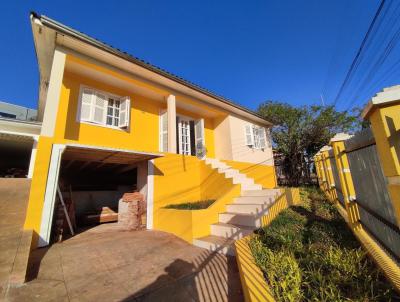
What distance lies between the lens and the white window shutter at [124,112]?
7.33 metres

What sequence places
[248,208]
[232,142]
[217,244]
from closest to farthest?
[217,244] < [248,208] < [232,142]

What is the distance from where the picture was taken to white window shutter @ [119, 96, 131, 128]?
7.33m

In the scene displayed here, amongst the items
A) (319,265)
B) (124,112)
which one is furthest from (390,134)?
(124,112)

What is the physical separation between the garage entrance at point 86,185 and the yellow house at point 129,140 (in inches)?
1.6

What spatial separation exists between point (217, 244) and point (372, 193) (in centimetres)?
318

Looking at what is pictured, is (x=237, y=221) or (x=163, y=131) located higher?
(x=163, y=131)

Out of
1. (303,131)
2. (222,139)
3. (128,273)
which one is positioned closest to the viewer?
(128,273)

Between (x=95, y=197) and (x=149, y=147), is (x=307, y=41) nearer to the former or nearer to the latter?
(x=149, y=147)

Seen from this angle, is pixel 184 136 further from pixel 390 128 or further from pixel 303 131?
pixel 303 131

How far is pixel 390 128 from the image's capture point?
1562mm

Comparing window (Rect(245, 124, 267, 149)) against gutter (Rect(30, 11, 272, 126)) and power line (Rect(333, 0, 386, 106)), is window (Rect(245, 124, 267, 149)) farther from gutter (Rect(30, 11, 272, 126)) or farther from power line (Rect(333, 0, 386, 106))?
power line (Rect(333, 0, 386, 106))

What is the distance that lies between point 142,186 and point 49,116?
357 centimetres

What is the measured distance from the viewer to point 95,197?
377 inches

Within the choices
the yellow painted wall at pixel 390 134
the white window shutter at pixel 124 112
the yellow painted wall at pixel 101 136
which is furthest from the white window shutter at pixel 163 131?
the yellow painted wall at pixel 390 134
